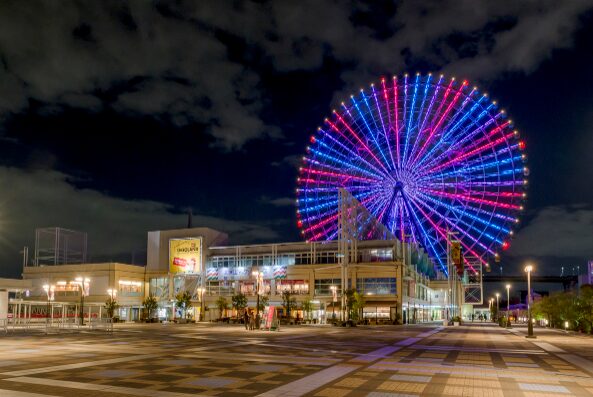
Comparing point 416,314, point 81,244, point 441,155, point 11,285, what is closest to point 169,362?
point 11,285

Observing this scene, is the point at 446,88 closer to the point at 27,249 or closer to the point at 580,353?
the point at 580,353

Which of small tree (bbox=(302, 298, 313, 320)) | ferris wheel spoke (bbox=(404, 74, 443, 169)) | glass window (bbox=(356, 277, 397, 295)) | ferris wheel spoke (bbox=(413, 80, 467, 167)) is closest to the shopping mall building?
glass window (bbox=(356, 277, 397, 295))

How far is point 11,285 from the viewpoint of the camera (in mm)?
58656

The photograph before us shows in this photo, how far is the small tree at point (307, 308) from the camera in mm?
81875

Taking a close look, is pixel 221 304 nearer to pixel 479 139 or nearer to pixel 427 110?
pixel 427 110

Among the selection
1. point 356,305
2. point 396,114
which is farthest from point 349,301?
point 396,114

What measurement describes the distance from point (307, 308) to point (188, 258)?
91.1 ft

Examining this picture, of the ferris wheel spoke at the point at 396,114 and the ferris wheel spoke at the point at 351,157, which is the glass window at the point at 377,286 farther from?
the ferris wheel spoke at the point at 396,114

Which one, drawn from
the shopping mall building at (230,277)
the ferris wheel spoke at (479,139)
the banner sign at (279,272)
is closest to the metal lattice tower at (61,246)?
the shopping mall building at (230,277)

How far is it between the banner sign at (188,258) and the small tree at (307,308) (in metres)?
23.0

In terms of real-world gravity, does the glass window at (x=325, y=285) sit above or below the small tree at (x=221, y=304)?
above

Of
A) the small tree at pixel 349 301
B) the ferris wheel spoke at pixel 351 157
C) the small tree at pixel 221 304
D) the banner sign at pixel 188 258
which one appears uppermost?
the ferris wheel spoke at pixel 351 157

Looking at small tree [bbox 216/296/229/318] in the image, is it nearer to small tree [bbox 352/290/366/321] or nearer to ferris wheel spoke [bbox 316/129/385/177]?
small tree [bbox 352/290/366/321]

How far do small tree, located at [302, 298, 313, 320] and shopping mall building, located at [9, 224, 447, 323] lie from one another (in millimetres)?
1268
